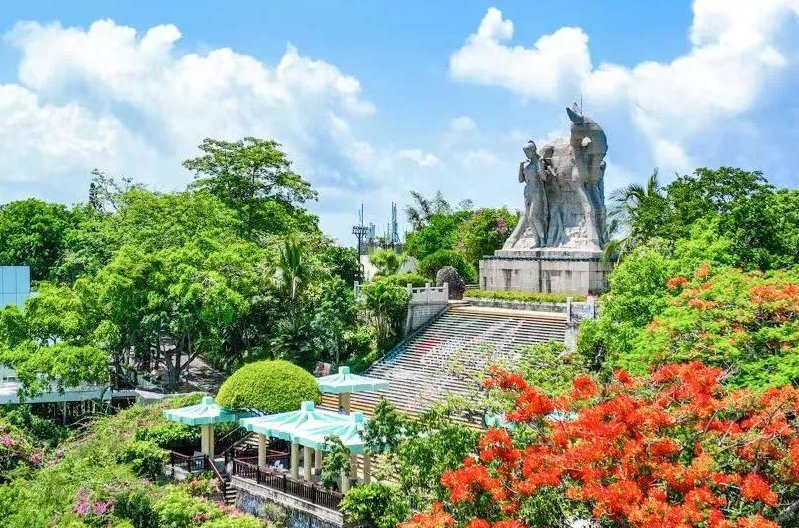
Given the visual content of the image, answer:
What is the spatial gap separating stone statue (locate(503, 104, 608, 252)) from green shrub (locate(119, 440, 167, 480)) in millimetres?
19691

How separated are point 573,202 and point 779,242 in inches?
541

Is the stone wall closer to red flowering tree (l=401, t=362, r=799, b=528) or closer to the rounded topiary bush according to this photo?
the rounded topiary bush

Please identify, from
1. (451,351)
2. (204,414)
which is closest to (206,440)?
(204,414)

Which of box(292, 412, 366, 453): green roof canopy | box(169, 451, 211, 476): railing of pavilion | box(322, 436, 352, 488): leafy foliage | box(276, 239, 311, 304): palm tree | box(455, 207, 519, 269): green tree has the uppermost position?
box(455, 207, 519, 269): green tree

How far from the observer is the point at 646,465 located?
41.9ft

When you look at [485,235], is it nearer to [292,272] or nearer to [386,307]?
[386,307]

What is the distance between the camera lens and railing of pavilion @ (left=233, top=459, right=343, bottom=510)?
19.3 m

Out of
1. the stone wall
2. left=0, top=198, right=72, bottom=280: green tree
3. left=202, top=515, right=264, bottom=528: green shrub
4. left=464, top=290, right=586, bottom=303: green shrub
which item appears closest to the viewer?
left=202, top=515, right=264, bottom=528: green shrub

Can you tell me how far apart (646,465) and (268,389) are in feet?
43.4

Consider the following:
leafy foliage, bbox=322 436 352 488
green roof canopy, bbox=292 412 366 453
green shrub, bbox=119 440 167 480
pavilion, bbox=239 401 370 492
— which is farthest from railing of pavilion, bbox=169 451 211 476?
leafy foliage, bbox=322 436 352 488

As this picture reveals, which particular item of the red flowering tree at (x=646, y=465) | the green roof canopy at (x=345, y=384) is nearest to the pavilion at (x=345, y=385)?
the green roof canopy at (x=345, y=384)

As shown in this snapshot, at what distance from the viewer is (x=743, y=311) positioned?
715 inches

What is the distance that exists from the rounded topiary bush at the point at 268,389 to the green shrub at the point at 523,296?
1256cm

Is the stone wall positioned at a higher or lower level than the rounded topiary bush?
lower
